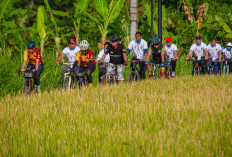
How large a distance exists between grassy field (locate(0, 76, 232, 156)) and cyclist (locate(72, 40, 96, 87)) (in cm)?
283

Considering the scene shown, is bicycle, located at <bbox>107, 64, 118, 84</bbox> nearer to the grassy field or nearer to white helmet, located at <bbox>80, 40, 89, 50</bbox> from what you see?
white helmet, located at <bbox>80, 40, 89, 50</bbox>

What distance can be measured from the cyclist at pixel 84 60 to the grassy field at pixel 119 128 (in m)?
2.83

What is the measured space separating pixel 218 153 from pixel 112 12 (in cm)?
1562

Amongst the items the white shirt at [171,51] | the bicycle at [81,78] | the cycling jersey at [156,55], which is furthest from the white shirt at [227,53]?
the bicycle at [81,78]

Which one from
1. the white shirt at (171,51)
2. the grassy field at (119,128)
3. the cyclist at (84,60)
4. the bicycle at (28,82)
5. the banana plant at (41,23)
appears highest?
the banana plant at (41,23)

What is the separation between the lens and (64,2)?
28.1m

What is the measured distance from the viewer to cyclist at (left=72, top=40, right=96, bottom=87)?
1218 centimetres

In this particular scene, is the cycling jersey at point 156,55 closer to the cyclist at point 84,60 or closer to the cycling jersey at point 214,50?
the cyclist at point 84,60

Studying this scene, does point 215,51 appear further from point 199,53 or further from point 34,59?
point 34,59

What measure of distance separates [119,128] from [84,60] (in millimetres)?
6454

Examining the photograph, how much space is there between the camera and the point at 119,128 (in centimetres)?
627

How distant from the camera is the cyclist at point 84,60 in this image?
12.2 meters

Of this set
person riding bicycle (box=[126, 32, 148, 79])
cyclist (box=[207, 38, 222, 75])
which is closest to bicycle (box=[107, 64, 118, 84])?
person riding bicycle (box=[126, 32, 148, 79])

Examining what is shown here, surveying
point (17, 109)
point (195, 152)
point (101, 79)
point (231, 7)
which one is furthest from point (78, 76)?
point (231, 7)
